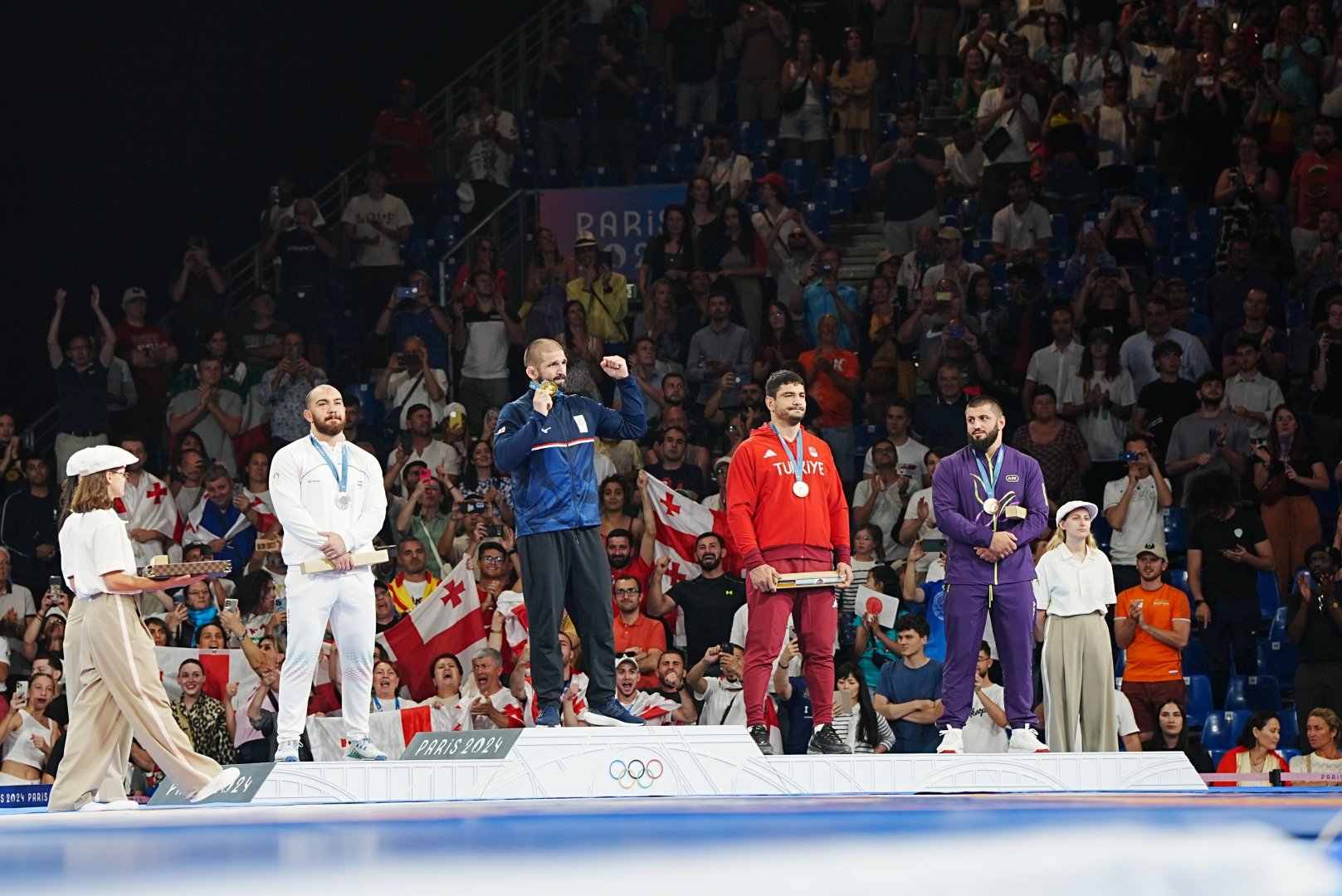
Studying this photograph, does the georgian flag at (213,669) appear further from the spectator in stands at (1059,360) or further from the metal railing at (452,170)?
the spectator in stands at (1059,360)

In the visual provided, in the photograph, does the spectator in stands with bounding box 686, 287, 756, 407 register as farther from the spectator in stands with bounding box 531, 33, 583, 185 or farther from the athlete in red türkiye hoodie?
the athlete in red türkiye hoodie

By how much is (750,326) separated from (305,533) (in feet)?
26.3

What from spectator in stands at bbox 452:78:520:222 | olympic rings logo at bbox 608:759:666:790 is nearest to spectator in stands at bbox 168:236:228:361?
spectator in stands at bbox 452:78:520:222

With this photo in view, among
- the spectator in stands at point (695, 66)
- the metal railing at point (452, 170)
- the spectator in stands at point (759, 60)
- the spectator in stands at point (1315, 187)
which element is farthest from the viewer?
the spectator in stands at point (695, 66)

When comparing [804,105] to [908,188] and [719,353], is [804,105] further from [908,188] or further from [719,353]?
[719,353]

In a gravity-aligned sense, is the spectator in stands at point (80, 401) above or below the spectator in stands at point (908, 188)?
below

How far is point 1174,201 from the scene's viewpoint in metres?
17.1

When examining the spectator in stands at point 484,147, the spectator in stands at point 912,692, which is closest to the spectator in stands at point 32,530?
the spectator in stands at point 484,147

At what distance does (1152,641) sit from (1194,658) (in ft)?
3.59

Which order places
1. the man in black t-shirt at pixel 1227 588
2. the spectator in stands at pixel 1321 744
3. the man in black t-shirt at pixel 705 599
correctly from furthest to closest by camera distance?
the man in black t-shirt at pixel 1227 588 → the man in black t-shirt at pixel 705 599 → the spectator in stands at pixel 1321 744

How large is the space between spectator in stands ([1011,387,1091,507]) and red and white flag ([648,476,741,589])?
2639mm

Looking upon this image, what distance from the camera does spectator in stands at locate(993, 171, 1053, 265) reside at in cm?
1673

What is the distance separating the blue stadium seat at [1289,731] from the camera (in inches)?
495

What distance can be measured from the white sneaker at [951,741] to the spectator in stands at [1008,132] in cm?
882
